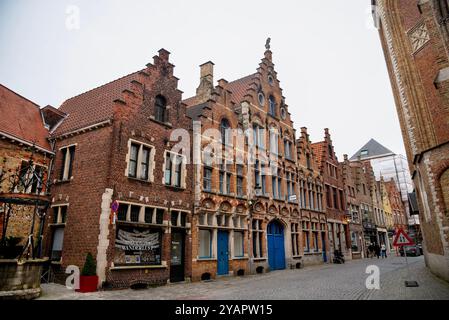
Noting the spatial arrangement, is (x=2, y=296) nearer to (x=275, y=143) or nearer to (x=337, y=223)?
(x=275, y=143)

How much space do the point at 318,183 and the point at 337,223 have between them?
17.3 feet

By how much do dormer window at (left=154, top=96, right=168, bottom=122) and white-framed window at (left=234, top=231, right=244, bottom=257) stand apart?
836 centimetres

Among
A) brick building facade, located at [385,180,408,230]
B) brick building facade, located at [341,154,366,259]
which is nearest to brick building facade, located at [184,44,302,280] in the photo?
brick building facade, located at [341,154,366,259]

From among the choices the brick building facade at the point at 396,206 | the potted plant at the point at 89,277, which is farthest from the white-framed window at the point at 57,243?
the brick building facade at the point at 396,206

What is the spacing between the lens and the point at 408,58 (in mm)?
17875

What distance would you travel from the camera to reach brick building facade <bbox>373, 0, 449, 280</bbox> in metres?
12.8

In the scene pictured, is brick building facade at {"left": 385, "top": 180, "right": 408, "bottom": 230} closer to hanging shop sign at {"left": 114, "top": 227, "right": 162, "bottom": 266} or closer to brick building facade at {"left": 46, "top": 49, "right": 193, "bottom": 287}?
brick building facade at {"left": 46, "top": 49, "right": 193, "bottom": 287}

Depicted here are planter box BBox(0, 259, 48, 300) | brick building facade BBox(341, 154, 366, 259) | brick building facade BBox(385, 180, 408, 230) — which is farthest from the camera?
brick building facade BBox(385, 180, 408, 230)

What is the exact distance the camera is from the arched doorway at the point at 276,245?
22250 mm

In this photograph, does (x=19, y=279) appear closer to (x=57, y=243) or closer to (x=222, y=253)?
(x=57, y=243)

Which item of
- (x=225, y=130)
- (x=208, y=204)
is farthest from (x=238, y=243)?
(x=225, y=130)

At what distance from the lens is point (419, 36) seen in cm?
1616

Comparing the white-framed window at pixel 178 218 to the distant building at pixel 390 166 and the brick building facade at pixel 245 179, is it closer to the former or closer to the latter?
the brick building facade at pixel 245 179

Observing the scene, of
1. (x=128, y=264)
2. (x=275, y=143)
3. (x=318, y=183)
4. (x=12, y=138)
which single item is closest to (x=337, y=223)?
(x=318, y=183)
